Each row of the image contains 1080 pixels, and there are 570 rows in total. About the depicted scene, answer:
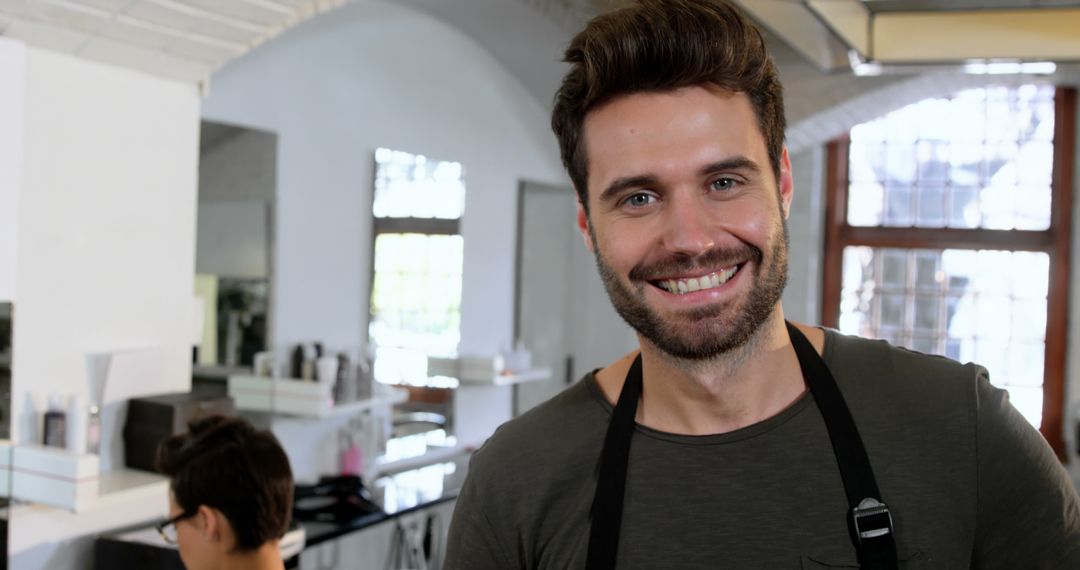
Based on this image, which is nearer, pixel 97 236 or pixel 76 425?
pixel 76 425

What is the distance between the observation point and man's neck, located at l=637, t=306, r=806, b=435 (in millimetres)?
1346

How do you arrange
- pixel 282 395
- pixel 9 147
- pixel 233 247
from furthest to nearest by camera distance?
pixel 282 395, pixel 233 247, pixel 9 147

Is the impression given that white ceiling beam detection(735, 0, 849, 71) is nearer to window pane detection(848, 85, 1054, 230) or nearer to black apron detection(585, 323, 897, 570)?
black apron detection(585, 323, 897, 570)

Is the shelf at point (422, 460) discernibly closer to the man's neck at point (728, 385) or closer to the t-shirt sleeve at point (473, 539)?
the t-shirt sleeve at point (473, 539)

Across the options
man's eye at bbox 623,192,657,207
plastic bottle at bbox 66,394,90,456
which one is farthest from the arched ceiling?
man's eye at bbox 623,192,657,207

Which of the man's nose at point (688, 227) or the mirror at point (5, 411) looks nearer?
the man's nose at point (688, 227)

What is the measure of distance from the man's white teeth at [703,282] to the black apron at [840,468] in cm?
19

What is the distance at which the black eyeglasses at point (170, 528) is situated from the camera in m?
2.90

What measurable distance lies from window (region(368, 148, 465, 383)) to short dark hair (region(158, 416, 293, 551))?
6.28ft

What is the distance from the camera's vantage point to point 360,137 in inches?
188

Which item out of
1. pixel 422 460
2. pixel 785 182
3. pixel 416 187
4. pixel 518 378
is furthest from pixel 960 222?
pixel 785 182

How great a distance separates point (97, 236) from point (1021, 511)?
8.54ft

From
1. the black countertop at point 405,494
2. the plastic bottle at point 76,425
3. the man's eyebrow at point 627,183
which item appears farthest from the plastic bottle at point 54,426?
the man's eyebrow at point 627,183

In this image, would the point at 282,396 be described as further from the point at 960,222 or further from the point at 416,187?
the point at 960,222
